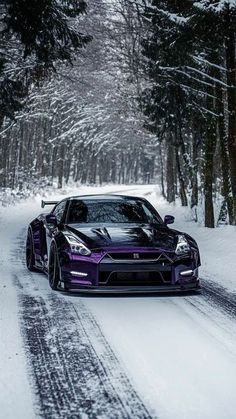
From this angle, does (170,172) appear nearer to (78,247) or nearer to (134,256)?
(78,247)

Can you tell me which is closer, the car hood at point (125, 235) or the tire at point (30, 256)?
the car hood at point (125, 235)

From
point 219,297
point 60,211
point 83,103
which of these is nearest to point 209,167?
point 60,211

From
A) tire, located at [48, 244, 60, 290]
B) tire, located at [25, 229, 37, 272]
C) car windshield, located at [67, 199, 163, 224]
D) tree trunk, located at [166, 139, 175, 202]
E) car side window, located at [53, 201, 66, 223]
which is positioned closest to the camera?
tire, located at [48, 244, 60, 290]

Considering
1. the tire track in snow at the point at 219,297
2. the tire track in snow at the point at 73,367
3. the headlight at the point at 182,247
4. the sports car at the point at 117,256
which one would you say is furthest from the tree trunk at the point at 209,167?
the tire track in snow at the point at 73,367

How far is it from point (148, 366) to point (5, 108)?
14861 mm

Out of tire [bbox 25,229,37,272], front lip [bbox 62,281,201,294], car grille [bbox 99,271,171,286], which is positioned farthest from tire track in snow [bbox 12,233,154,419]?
tire [bbox 25,229,37,272]

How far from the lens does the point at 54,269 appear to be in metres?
7.92

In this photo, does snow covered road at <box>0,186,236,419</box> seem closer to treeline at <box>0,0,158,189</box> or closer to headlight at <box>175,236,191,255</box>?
headlight at <box>175,236,191,255</box>

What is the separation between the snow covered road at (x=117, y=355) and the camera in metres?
3.84

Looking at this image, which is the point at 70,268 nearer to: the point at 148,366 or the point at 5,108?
the point at 148,366

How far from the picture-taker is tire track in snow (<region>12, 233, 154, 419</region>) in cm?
379

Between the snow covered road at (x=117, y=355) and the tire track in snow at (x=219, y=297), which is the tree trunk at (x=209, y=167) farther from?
the snow covered road at (x=117, y=355)

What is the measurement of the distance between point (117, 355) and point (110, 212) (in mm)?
3934

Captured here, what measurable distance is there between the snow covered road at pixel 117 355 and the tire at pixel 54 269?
0.55 ft
